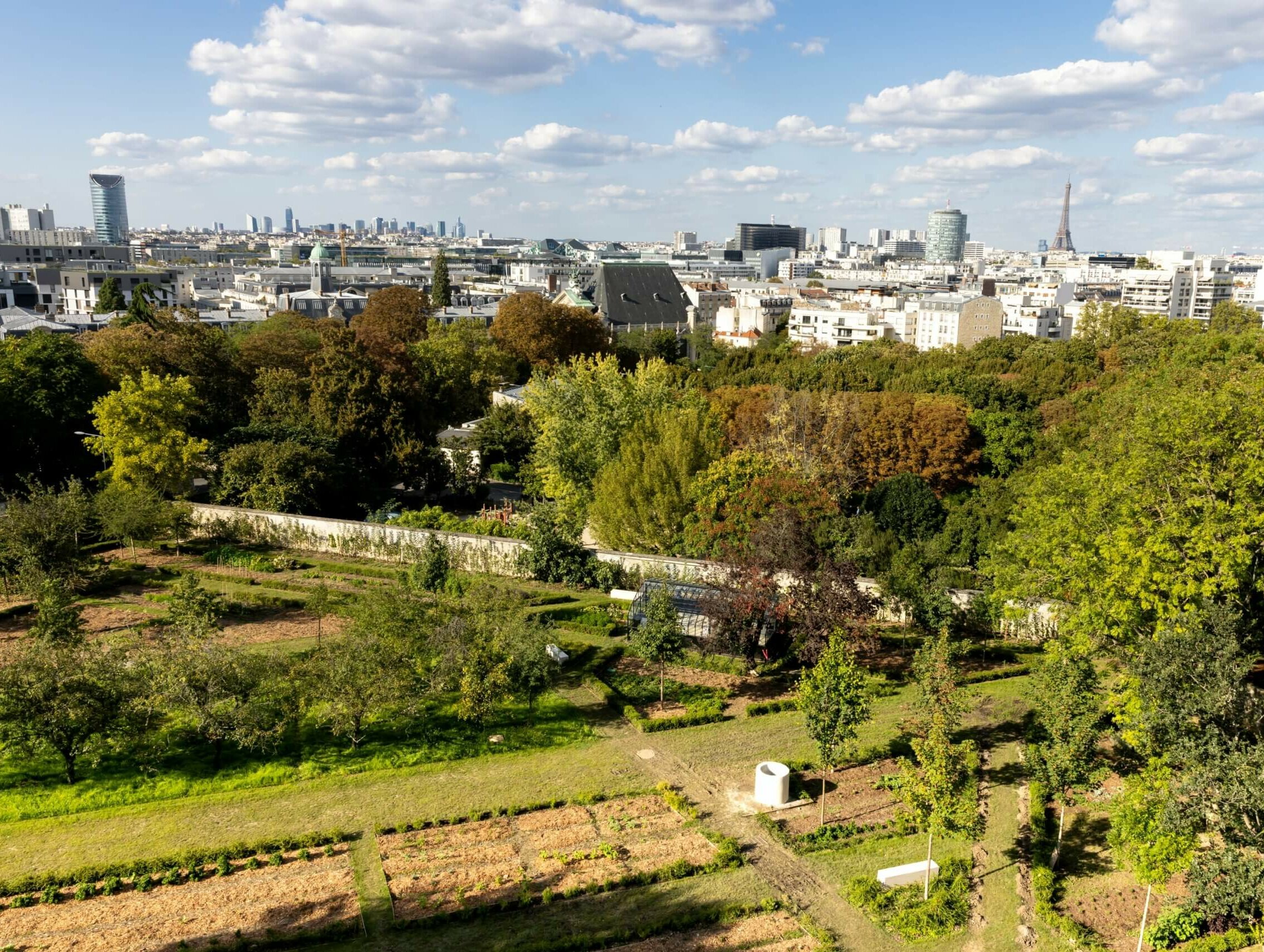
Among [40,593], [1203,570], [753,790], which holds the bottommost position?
[753,790]

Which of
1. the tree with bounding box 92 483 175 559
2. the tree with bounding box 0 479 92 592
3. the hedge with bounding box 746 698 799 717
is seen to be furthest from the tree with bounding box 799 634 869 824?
the tree with bounding box 92 483 175 559

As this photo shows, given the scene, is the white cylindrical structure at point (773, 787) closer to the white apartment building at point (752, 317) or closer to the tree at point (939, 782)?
the tree at point (939, 782)

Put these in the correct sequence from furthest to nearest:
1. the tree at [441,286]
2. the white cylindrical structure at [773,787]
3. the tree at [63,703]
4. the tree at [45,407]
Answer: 1. the tree at [441,286]
2. the tree at [45,407]
3. the white cylindrical structure at [773,787]
4. the tree at [63,703]

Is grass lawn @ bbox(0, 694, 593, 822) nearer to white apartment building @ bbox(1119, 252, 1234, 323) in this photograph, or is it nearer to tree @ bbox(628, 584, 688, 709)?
tree @ bbox(628, 584, 688, 709)

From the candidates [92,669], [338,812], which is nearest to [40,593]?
[92,669]

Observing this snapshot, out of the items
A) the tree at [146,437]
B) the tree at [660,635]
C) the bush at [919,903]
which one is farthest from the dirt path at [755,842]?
the tree at [146,437]

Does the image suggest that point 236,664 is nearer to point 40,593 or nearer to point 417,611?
point 417,611
